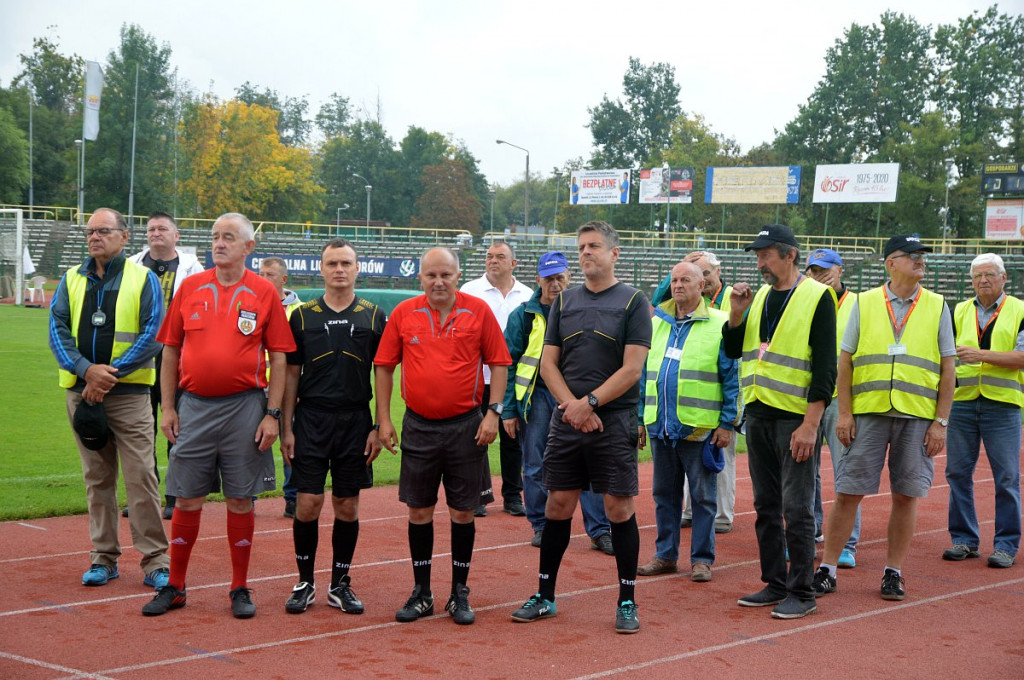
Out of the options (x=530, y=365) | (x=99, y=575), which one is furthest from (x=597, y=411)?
(x=99, y=575)

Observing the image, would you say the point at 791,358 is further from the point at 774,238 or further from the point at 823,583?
the point at 823,583

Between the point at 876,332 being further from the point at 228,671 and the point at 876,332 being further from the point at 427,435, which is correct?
the point at 228,671

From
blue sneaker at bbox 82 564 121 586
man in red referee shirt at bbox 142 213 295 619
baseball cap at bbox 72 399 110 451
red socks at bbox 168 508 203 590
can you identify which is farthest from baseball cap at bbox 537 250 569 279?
blue sneaker at bbox 82 564 121 586

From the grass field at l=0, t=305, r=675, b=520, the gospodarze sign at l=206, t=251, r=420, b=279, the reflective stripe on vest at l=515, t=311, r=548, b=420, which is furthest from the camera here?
the gospodarze sign at l=206, t=251, r=420, b=279

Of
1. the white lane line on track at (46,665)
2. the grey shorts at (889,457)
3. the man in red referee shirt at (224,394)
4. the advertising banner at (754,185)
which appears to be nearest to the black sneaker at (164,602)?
the man in red referee shirt at (224,394)

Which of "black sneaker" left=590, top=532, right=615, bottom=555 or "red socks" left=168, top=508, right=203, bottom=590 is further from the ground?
"red socks" left=168, top=508, right=203, bottom=590

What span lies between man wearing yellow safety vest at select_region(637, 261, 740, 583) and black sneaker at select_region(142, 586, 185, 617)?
2989 mm

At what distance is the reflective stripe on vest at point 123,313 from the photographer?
6.30m

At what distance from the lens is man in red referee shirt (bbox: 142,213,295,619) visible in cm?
569

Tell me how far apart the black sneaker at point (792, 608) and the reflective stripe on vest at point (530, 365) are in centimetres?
259

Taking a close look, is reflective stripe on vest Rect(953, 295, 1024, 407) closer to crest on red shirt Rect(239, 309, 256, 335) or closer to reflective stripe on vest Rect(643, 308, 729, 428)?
reflective stripe on vest Rect(643, 308, 729, 428)

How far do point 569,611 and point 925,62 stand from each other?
80.8 metres

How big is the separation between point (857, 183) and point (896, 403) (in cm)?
5496

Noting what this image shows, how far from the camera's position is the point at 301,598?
575cm
